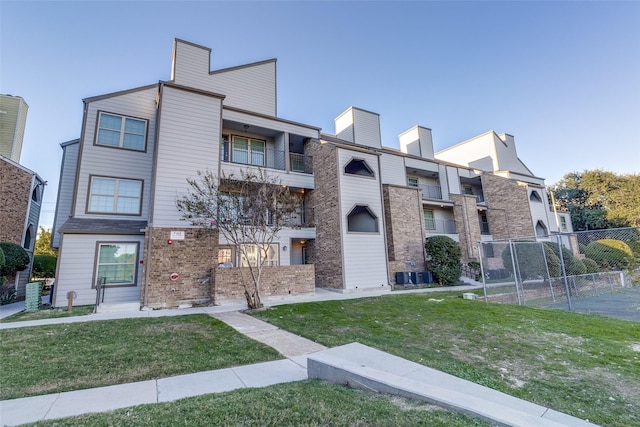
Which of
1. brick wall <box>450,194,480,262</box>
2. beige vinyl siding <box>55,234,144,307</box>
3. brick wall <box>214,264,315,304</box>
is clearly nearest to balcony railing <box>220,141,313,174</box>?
brick wall <box>214,264,315,304</box>

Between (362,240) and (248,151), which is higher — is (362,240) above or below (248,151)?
below

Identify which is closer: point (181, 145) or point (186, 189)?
point (186, 189)

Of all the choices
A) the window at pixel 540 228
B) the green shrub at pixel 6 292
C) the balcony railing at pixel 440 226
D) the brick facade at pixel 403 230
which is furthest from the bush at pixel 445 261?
the green shrub at pixel 6 292

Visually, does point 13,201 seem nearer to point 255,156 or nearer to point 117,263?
point 117,263

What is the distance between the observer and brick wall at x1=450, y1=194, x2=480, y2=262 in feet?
66.3

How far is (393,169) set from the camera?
65.8ft

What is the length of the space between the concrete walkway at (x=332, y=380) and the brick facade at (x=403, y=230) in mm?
12062

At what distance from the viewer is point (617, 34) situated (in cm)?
956

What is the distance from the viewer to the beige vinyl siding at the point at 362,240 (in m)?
13.9

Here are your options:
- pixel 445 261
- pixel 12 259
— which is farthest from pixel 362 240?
pixel 12 259

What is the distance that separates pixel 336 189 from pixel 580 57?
11399 mm

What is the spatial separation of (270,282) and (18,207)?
41.3 feet

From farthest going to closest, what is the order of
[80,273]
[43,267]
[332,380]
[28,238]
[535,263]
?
[43,267] → [535,263] → [28,238] → [80,273] → [332,380]

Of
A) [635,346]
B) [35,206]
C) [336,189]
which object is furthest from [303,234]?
[35,206]
